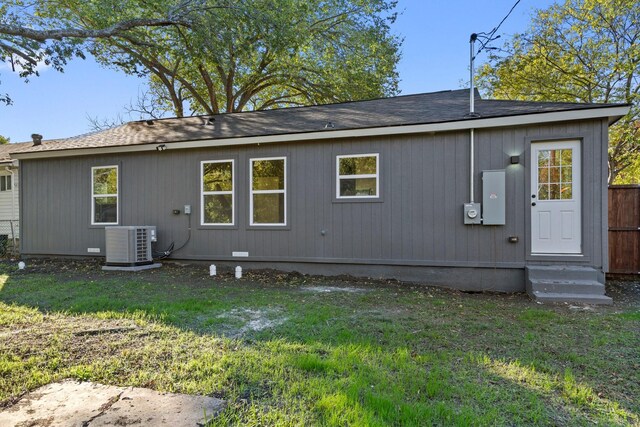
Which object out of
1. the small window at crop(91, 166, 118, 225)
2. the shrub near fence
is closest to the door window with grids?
the small window at crop(91, 166, 118, 225)

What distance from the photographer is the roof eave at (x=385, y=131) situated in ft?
18.3

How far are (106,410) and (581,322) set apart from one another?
4458 millimetres

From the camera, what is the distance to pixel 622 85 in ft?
42.7

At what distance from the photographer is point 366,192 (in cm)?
684

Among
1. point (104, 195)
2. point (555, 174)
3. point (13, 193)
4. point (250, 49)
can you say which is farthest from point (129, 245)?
point (13, 193)

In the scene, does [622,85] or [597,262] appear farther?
[622,85]

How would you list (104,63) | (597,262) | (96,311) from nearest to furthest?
1. (96,311)
2. (597,262)
3. (104,63)

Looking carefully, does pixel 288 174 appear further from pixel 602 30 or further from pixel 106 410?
pixel 602 30

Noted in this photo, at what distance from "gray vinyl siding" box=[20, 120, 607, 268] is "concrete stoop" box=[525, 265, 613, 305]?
26 centimetres

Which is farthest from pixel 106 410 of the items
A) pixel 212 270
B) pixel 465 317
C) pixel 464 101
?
pixel 464 101

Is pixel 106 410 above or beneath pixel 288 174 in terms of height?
beneath

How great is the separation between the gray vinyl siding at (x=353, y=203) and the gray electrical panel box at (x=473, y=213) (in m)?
0.15

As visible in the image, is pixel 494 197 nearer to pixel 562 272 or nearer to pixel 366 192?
pixel 562 272

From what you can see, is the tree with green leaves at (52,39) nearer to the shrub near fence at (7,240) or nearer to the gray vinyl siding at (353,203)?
the gray vinyl siding at (353,203)
